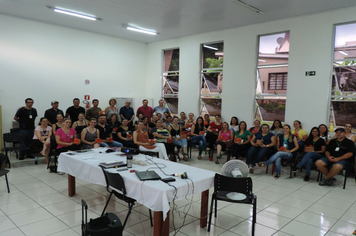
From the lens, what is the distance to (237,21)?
7.50 m

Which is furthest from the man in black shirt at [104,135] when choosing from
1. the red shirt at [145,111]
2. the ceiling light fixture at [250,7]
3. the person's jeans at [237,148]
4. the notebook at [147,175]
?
the ceiling light fixture at [250,7]

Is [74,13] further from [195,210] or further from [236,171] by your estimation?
[236,171]

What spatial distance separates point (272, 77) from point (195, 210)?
17.3 ft

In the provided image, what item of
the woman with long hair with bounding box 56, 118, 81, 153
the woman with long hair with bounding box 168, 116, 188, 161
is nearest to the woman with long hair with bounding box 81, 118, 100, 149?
the woman with long hair with bounding box 56, 118, 81, 153

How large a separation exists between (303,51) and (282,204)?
445 cm

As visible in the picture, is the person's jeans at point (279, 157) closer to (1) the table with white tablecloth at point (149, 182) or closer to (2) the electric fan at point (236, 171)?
(2) the electric fan at point (236, 171)

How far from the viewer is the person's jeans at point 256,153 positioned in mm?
6039

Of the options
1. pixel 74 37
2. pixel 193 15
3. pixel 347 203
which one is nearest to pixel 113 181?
pixel 347 203

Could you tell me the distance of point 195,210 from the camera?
3867 mm

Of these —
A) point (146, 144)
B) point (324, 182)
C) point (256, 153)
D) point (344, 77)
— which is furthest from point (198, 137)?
point (344, 77)

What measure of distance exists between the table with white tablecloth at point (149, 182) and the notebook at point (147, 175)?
0.05m

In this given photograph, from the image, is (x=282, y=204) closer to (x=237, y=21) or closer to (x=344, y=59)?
(x=344, y=59)

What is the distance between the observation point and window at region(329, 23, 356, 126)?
628 cm

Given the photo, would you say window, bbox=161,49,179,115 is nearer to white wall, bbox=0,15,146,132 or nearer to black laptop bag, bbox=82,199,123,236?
white wall, bbox=0,15,146,132
